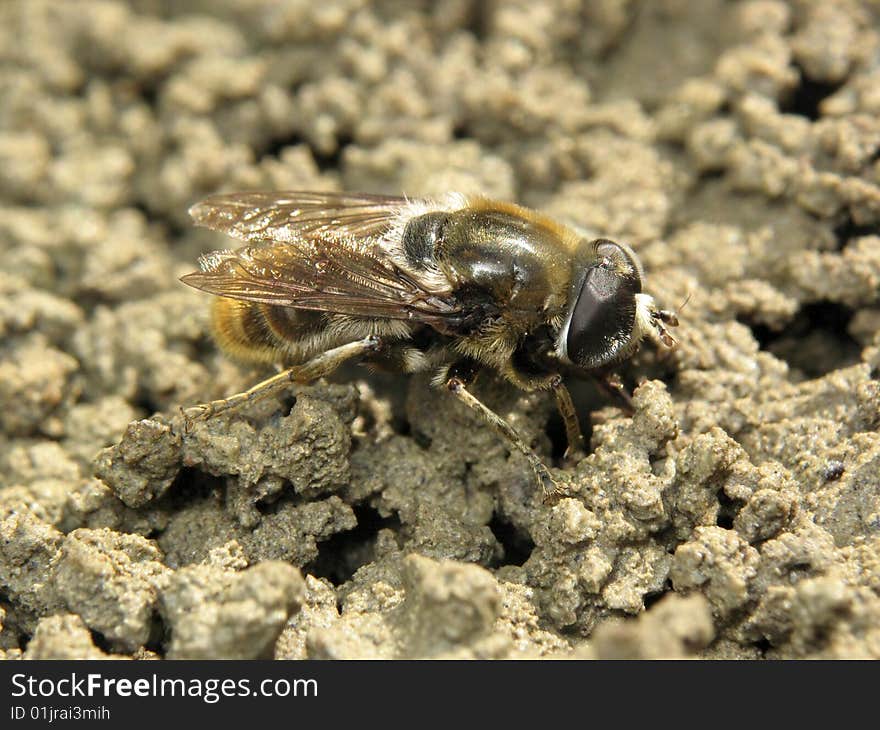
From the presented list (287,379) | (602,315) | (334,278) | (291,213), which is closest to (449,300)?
(334,278)

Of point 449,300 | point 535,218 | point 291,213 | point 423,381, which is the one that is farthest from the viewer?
point 291,213

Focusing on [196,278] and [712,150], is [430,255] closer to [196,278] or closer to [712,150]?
[196,278]

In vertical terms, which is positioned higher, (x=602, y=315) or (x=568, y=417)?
(x=602, y=315)

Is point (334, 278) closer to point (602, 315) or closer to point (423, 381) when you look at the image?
point (423, 381)

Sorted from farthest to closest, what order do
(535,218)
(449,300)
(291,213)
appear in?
(291,213)
(535,218)
(449,300)

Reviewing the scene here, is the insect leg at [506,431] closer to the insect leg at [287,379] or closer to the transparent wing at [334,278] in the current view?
the transparent wing at [334,278]

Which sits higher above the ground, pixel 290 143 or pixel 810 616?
pixel 810 616

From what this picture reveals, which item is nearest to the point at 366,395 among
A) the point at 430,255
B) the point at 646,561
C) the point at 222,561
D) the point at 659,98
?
the point at 430,255
